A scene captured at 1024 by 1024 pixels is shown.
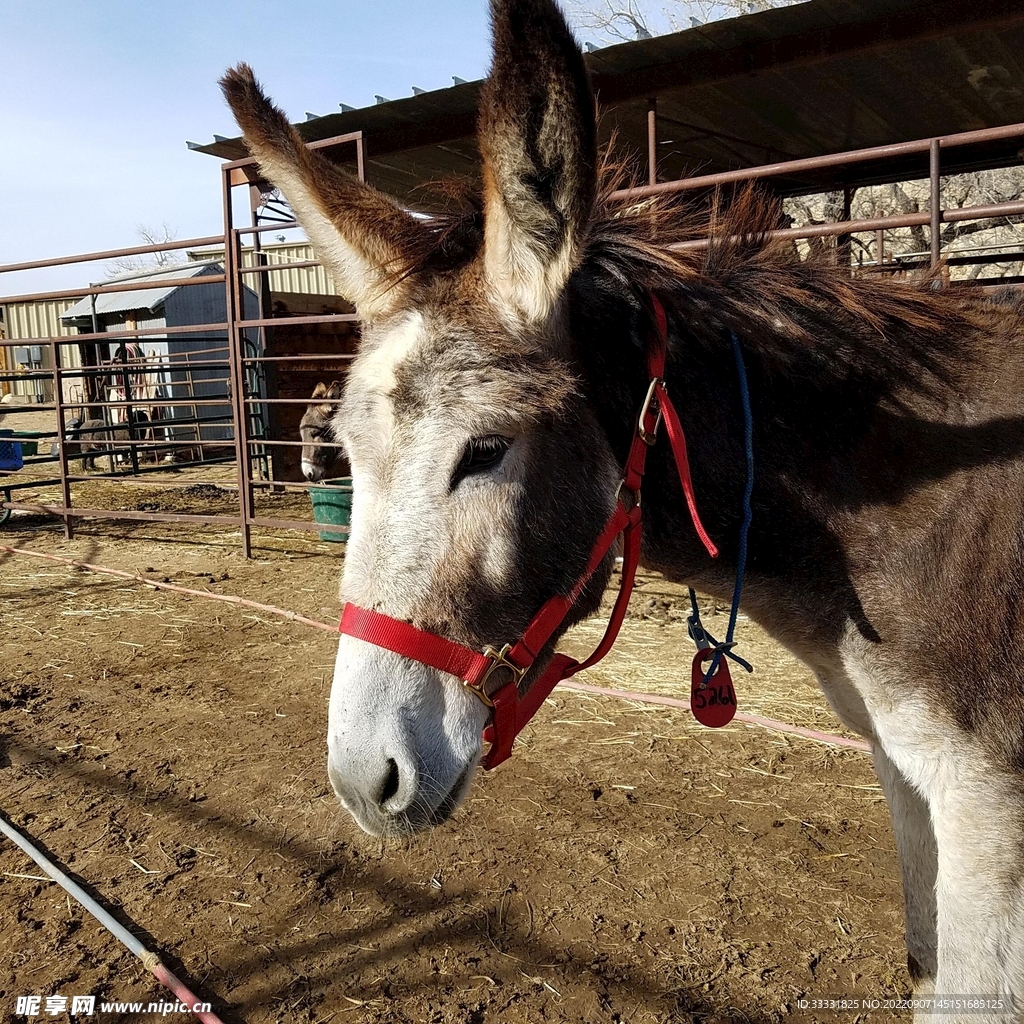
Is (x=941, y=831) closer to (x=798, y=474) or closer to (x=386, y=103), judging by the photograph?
(x=798, y=474)

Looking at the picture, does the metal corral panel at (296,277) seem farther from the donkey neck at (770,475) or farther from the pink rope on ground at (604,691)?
the donkey neck at (770,475)

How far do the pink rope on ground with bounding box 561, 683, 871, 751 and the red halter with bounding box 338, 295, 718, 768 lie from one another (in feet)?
7.52

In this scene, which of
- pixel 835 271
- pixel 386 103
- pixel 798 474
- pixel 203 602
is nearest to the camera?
pixel 798 474

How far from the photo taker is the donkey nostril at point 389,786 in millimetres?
Answer: 1330

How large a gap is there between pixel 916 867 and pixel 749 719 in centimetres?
196

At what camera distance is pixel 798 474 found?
1.67 metres

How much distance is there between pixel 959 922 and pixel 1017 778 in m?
0.31

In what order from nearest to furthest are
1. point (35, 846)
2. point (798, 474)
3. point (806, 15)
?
point (798, 474) < point (35, 846) < point (806, 15)

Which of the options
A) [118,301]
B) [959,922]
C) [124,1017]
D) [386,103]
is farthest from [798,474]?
[118,301]

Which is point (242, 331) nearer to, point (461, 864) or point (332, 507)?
point (332, 507)

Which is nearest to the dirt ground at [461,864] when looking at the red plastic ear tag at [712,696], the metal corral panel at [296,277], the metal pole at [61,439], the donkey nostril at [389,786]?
the red plastic ear tag at [712,696]

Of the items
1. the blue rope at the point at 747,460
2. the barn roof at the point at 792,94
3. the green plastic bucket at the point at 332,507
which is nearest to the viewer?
the blue rope at the point at 747,460

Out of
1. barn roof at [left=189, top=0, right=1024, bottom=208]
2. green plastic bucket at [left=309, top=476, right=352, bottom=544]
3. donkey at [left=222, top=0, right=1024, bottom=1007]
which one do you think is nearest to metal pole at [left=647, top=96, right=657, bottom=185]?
barn roof at [left=189, top=0, right=1024, bottom=208]

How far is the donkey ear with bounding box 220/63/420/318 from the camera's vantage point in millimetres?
1638
